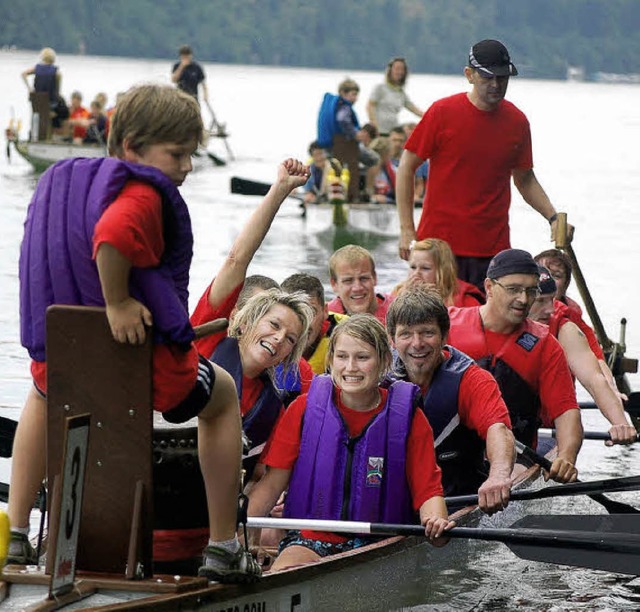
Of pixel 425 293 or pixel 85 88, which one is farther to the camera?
pixel 85 88

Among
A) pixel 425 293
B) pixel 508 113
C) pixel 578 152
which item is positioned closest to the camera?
pixel 425 293

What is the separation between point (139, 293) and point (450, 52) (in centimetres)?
13633

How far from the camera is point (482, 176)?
374 inches

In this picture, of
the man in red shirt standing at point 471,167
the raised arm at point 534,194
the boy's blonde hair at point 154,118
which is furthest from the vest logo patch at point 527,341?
the boy's blonde hair at point 154,118

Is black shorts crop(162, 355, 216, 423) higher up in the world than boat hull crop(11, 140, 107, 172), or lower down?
lower down

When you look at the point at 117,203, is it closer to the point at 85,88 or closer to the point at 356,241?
the point at 356,241

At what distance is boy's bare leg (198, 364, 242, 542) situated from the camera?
5215 millimetres

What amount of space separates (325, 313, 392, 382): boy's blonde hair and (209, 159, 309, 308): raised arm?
424mm

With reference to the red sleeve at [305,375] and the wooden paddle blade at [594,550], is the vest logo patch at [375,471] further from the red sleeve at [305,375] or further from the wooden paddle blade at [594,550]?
the red sleeve at [305,375]

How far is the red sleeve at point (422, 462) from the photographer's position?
20.6ft

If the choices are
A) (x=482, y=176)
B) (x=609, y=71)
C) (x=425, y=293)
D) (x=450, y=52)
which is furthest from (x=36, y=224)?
(x=609, y=71)

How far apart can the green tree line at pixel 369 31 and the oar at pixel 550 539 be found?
11711cm

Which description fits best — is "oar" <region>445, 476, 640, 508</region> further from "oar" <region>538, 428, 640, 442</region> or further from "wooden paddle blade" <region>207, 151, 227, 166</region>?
"wooden paddle blade" <region>207, 151, 227, 166</region>

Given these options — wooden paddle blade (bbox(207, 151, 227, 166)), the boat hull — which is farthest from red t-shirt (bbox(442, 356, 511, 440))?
wooden paddle blade (bbox(207, 151, 227, 166))
